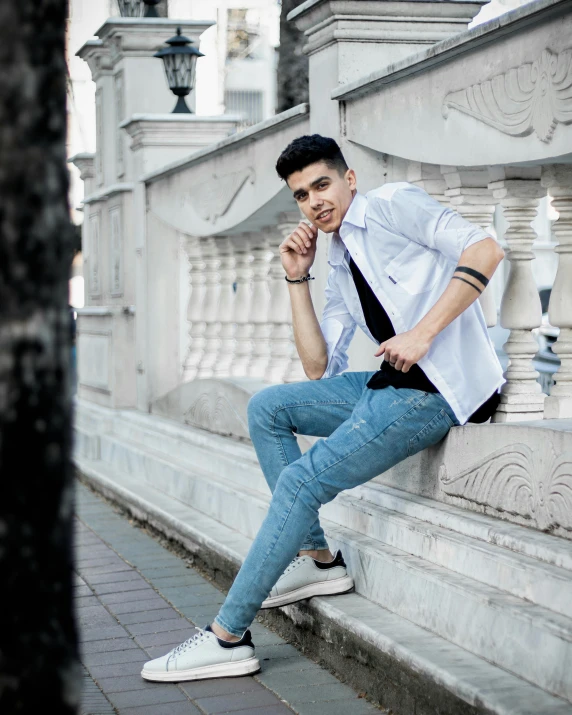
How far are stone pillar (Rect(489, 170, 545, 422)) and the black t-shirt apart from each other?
7 cm

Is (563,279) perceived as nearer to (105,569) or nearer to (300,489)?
(300,489)

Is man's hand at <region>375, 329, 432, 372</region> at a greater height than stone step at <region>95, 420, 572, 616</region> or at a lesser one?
greater

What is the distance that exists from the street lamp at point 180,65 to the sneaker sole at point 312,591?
430 centimetres

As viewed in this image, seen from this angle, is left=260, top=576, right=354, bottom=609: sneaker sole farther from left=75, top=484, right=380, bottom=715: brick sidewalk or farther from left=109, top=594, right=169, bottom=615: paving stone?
left=109, top=594, right=169, bottom=615: paving stone

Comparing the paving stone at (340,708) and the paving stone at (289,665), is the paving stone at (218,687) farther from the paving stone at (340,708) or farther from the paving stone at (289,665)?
the paving stone at (340,708)

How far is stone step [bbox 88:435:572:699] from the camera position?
2.82 meters

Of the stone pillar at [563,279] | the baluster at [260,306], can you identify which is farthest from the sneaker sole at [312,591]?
the baluster at [260,306]

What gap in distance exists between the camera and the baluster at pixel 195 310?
704 cm

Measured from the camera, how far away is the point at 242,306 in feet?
20.4

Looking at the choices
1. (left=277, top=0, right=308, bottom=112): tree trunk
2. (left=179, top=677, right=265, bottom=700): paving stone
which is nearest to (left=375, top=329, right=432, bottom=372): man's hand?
(left=179, top=677, right=265, bottom=700): paving stone

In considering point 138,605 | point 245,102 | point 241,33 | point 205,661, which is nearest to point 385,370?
point 205,661

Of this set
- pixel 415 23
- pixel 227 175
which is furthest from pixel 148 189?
pixel 415 23

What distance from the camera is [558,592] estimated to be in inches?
115

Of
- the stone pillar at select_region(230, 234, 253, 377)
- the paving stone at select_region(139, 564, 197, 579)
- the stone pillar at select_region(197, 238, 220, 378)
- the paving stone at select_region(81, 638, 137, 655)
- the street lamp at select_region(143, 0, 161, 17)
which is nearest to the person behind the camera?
the paving stone at select_region(81, 638, 137, 655)
